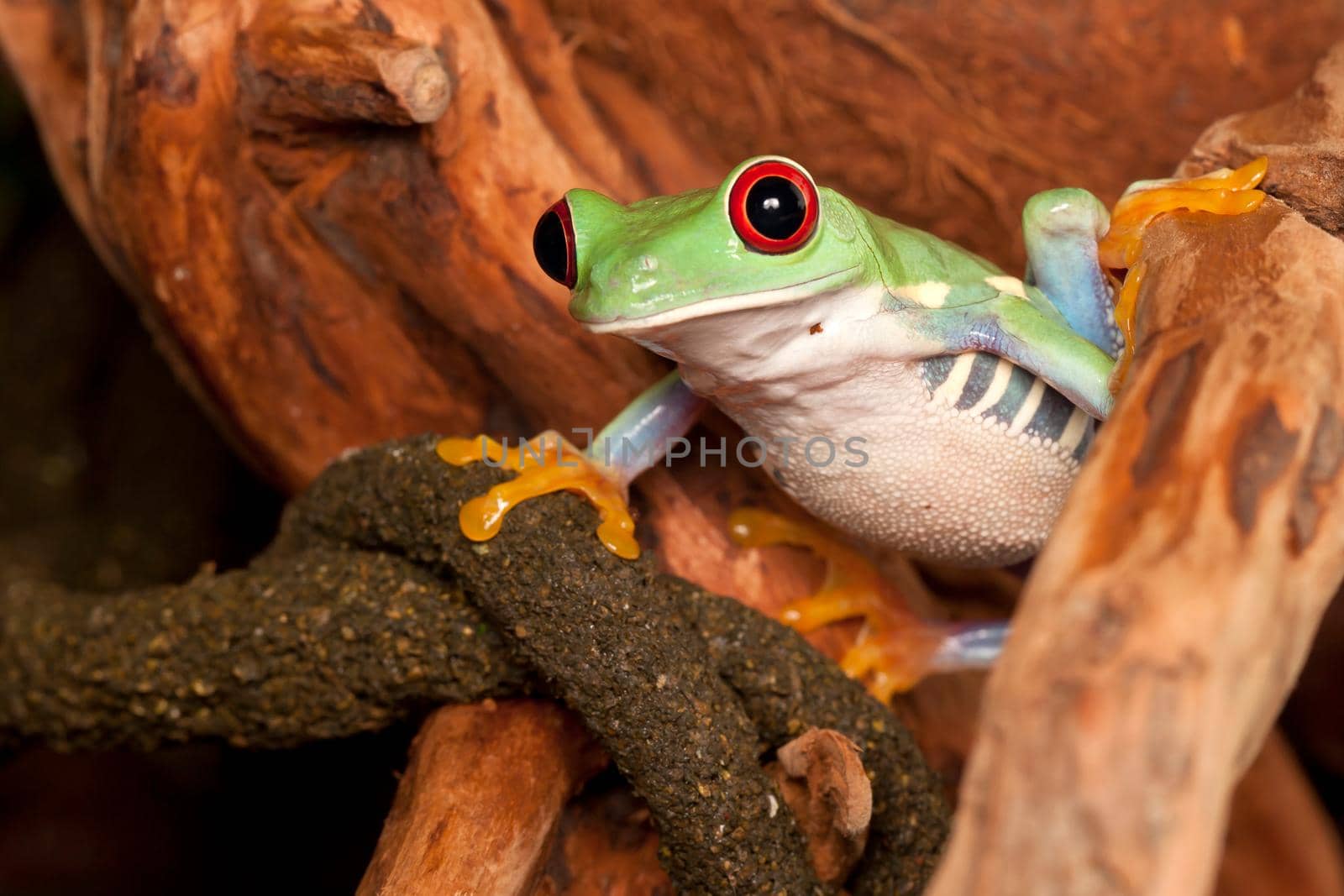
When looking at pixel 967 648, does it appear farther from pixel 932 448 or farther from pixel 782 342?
pixel 782 342

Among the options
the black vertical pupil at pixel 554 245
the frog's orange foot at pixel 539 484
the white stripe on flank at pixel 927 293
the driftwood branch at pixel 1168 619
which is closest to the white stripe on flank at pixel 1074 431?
the white stripe on flank at pixel 927 293

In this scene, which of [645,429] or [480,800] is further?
[645,429]

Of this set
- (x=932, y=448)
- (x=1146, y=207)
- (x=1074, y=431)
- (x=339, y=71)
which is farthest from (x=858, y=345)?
(x=339, y=71)

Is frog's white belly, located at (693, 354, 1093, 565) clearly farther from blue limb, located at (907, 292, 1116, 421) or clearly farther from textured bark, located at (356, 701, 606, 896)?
textured bark, located at (356, 701, 606, 896)

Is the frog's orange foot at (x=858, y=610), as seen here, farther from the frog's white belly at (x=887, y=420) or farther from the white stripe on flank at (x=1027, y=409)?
the white stripe on flank at (x=1027, y=409)

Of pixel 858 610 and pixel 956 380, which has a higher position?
pixel 956 380

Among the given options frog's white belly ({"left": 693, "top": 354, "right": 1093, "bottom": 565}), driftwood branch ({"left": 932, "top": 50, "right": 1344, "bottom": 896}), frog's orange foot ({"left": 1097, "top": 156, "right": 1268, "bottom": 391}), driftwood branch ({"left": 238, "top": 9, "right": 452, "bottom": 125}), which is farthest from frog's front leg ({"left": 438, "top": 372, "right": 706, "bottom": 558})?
driftwood branch ({"left": 932, "top": 50, "right": 1344, "bottom": 896})
